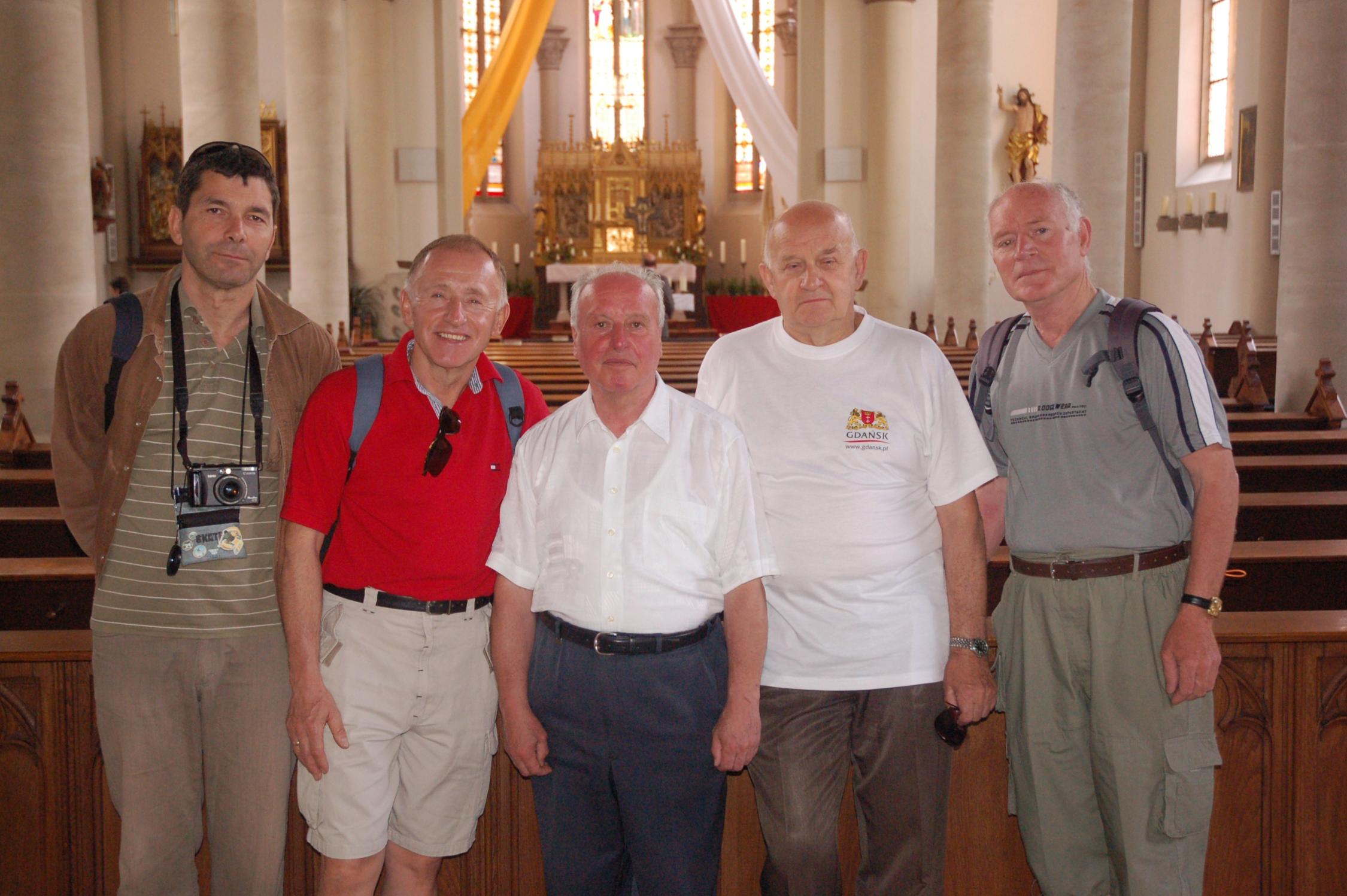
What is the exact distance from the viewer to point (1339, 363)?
6625mm

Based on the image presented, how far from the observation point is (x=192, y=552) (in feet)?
6.81

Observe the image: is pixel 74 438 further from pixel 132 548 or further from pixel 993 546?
pixel 993 546

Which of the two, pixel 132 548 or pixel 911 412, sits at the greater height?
pixel 911 412

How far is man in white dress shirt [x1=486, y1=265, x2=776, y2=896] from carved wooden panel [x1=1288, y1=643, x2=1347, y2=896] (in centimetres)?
137

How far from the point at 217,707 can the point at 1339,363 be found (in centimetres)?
660

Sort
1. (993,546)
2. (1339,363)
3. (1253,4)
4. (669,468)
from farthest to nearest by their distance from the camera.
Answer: (1253,4) → (1339,363) → (993,546) → (669,468)

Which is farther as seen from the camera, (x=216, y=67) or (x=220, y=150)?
(x=216, y=67)

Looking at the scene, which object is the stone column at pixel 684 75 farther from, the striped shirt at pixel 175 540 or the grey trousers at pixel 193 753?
the grey trousers at pixel 193 753

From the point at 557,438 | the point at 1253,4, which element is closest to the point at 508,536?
the point at 557,438

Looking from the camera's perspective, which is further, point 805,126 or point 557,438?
point 805,126

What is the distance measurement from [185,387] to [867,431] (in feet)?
4.20

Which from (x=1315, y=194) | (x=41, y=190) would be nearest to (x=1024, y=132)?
(x=1315, y=194)

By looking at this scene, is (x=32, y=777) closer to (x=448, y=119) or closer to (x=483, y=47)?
(x=448, y=119)

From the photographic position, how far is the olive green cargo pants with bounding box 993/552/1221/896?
219 cm
